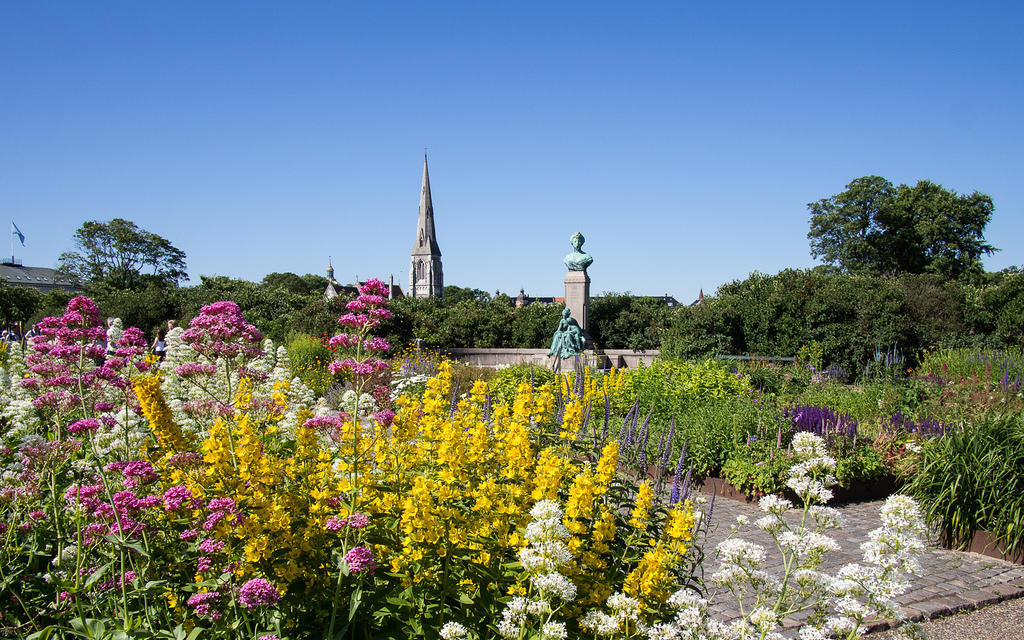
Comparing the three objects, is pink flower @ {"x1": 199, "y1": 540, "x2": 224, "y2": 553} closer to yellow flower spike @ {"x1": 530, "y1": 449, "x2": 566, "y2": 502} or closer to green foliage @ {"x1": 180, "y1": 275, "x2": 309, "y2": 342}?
yellow flower spike @ {"x1": 530, "y1": 449, "x2": 566, "y2": 502}

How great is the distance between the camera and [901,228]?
142 ft

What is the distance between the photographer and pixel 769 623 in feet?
6.23

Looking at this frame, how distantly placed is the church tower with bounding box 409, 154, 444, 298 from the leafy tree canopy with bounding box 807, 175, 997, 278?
7322 cm

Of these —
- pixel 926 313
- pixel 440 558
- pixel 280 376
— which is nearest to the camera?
pixel 440 558

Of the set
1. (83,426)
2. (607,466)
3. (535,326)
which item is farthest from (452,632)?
(535,326)

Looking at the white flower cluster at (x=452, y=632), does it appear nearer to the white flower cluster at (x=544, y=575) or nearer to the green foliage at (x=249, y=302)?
the white flower cluster at (x=544, y=575)

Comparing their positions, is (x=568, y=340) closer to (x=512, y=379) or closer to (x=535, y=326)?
(x=512, y=379)

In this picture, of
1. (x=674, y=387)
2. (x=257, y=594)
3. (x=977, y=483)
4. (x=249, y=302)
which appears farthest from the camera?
(x=249, y=302)

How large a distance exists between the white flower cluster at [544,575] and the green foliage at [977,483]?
15.4 ft

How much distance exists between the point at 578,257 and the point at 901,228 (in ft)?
122

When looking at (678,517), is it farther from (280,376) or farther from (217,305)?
(280,376)

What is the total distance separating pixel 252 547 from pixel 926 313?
19.2m

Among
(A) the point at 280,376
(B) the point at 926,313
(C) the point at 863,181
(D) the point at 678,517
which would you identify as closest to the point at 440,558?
(D) the point at 678,517

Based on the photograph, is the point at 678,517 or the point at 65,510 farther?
the point at 65,510
